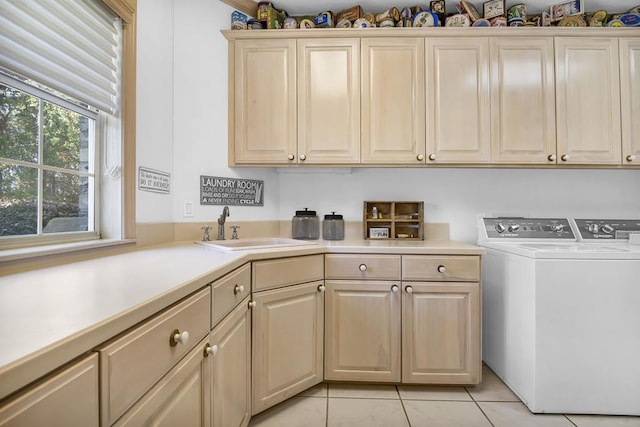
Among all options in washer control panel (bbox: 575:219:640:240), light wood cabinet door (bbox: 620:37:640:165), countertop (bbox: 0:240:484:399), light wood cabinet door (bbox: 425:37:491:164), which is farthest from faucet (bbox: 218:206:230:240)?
light wood cabinet door (bbox: 620:37:640:165)

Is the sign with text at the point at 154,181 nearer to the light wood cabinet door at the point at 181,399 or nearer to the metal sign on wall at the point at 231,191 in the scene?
the metal sign on wall at the point at 231,191

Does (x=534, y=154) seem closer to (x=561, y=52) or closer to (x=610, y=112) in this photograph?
(x=610, y=112)

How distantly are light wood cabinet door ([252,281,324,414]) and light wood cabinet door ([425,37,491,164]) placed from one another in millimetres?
1196

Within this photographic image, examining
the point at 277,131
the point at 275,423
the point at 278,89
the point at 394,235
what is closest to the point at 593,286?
the point at 394,235

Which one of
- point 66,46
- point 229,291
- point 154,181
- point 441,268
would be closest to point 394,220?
point 441,268

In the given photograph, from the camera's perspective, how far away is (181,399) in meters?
0.83

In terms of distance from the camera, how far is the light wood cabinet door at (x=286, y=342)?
1482mm

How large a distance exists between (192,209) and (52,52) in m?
1.03

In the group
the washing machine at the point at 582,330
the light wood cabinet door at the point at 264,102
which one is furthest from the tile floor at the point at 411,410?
the light wood cabinet door at the point at 264,102

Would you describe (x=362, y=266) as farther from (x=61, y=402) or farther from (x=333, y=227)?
(x=61, y=402)

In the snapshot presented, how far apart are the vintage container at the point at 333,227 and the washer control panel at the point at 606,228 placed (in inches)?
62.6

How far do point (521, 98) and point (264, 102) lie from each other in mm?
1621

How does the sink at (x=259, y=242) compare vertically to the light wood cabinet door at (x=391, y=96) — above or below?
below

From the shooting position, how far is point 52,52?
1.11 meters
